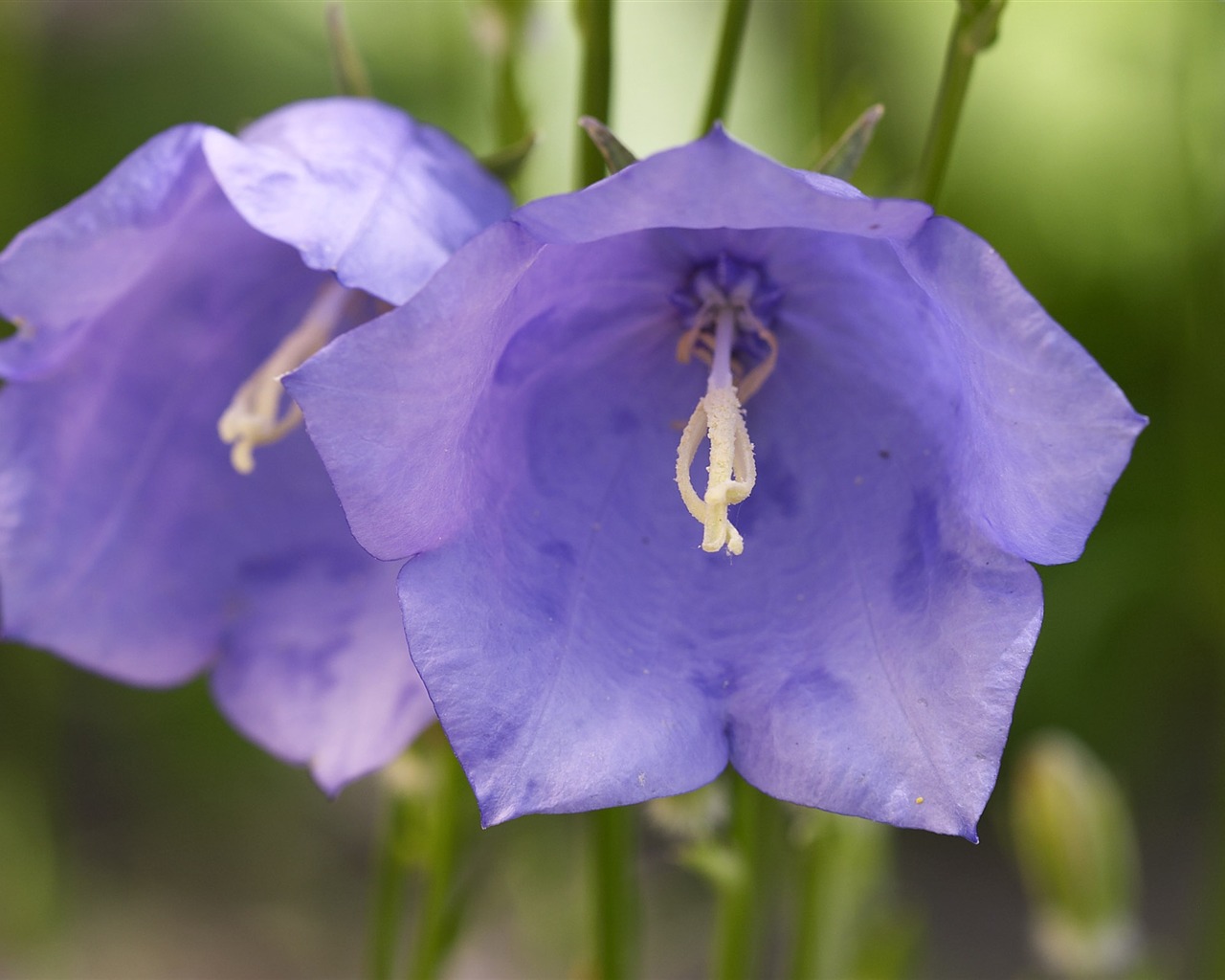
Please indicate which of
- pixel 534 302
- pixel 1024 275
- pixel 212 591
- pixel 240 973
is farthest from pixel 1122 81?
pixel 240 973

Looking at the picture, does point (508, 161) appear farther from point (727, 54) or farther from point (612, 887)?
point (612, 887)

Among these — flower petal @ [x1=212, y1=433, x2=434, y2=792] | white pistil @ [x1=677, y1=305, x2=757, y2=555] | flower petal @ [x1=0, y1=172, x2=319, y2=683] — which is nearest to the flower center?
white pistil @ [x1=677, y1=305, x2=757, y2=555]

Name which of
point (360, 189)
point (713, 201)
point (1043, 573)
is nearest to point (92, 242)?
point (360, 189)

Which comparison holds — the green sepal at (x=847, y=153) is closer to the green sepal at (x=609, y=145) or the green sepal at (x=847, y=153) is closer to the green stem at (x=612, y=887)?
the green sepal at (x=609, y=145)

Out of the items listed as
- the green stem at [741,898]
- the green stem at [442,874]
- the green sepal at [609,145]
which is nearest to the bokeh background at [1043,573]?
the green stem at [442,874]

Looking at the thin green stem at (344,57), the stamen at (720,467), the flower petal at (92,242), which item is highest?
the thin green stem at (344,57)
